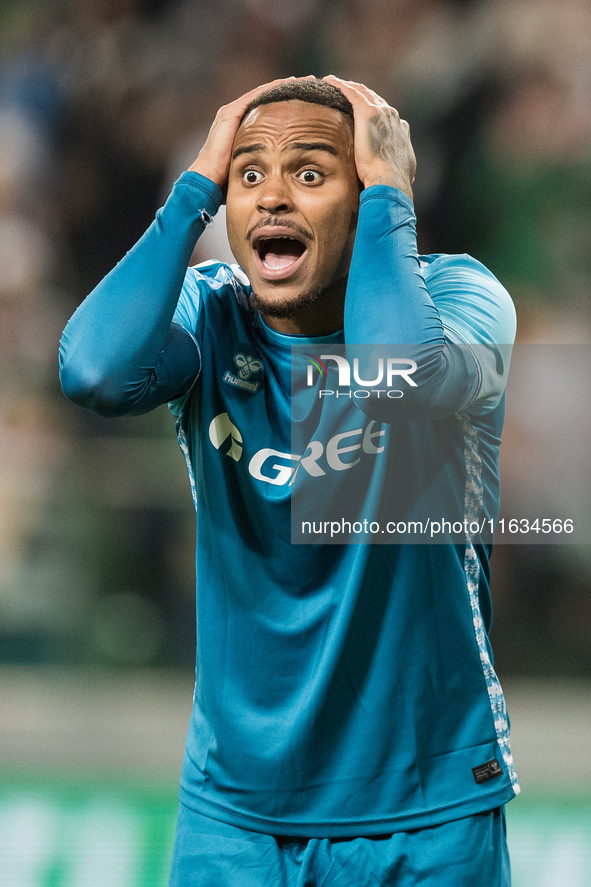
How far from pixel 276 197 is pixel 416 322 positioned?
11.7 inches

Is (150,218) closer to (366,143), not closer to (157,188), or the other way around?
(157,188)

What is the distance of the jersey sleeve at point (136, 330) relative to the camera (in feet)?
4.67

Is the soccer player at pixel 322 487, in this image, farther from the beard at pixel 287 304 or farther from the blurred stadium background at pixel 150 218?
the blurred stadium background at pixel 150 218

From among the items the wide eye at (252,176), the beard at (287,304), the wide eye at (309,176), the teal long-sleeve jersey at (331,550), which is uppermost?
the wide eye at (252,176)

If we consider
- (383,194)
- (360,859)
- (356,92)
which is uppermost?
(356,92)

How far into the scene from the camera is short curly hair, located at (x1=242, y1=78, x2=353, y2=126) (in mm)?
1543

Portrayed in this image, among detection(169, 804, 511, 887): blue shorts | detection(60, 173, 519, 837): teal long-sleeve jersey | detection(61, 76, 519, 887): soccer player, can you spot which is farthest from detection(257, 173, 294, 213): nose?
detection(169, 804, 511, 887): blue shorts

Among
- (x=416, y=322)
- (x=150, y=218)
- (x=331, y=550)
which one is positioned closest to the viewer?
(x=416, y=322)

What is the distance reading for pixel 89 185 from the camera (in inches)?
171

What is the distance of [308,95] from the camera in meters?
1.54

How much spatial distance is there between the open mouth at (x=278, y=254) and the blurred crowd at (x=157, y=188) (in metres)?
2.70

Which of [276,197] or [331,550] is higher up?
[276,197]

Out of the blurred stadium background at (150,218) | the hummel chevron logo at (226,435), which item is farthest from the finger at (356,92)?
the blurred stadium background at (150,218)

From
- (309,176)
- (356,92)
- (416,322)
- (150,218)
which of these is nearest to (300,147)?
(309,176)
